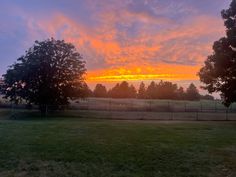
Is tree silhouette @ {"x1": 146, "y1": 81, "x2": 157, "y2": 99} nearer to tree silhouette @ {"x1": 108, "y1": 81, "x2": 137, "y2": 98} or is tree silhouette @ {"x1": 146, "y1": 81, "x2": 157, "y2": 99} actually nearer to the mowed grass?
tree silhouette @ {"x1": 108, "y1": 81, "x2": 137, "y2": 98}

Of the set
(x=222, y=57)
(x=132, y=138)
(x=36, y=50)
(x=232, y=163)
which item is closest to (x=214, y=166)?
(x=232, y=163)

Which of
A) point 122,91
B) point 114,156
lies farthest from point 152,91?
point 114,156

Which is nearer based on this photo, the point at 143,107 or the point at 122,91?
the point at 143,107

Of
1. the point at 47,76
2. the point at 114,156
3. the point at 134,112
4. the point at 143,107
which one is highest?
the point at 47,76

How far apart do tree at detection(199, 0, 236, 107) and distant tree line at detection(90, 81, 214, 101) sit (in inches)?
3593

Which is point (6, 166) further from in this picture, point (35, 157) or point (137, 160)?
point (137, 160)

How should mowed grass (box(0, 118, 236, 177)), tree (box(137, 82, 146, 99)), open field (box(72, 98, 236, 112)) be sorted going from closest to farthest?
mowed grass (box(0, 118, 236, 177))
open field (box(72, 98, 236, 112))
tree (box(137, 82, 146, 99))

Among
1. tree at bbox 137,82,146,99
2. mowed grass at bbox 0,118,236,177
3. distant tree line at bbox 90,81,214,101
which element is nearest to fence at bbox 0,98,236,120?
mowed grass at bbox 0,118,236,177

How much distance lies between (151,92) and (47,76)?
95686 millimetres

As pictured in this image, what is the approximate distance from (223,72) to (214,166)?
22749mm

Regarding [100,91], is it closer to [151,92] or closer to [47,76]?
[151,92]

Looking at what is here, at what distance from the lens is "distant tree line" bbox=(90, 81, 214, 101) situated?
12850 centimetres

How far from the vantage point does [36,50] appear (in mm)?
45812

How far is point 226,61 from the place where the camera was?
33.0 m
